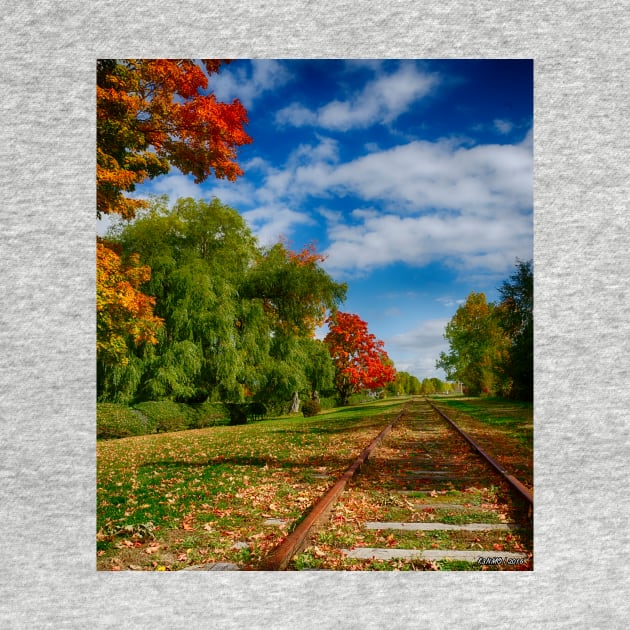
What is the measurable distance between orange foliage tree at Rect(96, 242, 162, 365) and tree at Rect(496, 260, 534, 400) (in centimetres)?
299

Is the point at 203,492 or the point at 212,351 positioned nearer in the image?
the point at 203,492

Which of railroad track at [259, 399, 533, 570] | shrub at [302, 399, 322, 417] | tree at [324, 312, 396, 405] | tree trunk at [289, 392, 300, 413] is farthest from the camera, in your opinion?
tree trunk at [289, 392, 300, 413]

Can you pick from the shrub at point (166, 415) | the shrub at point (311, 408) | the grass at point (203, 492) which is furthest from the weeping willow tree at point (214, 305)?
the shrub at point (311, 408)

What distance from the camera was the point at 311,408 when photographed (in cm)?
720

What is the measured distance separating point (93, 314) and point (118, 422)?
12.0ft

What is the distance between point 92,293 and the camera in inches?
105

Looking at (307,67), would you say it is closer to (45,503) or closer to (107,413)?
(45,503)

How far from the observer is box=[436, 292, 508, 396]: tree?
11.9ft

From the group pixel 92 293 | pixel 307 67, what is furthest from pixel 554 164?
pixel 92 293

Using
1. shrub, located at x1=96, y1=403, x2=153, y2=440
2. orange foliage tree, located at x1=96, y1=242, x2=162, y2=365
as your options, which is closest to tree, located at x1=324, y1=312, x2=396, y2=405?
orange foliage tree, located at x1=96, y1=242, x2=162, y2=365

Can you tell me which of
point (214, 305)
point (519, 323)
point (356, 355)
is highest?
point (214, 305)

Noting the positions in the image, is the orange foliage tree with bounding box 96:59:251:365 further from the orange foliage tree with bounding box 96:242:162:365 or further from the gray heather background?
the gray heather background

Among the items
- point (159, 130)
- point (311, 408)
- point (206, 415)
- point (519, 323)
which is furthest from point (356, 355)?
point (206, 415)

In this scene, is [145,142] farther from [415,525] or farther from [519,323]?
[415,525]
